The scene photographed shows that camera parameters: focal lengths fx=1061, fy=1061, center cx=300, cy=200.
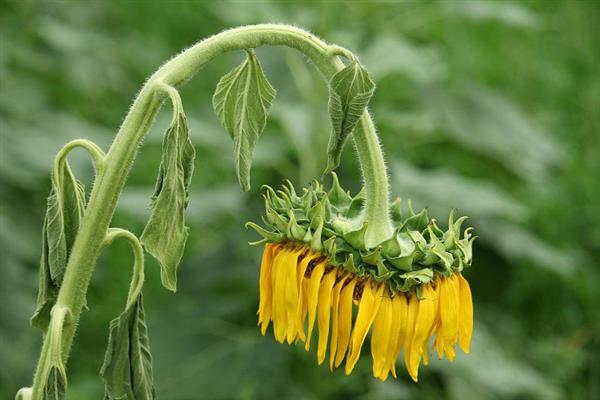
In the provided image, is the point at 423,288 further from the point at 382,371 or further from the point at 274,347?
the point at 274,347

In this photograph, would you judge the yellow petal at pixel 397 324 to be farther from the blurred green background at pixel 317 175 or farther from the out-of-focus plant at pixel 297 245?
the blurred green background at pixel 317 175

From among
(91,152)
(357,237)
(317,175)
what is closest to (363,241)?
(357,237)

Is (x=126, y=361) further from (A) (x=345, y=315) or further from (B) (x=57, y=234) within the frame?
(A) (x=345, y=315)

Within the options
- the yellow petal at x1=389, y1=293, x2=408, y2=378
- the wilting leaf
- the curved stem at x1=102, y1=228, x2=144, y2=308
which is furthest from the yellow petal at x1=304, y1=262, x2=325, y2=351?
the wilting leaf

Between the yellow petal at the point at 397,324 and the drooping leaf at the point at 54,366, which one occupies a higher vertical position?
the yellow petal at the point at 397,324

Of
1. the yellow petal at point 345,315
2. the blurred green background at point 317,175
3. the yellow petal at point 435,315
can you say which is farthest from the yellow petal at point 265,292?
the blurred green background at point 317,175

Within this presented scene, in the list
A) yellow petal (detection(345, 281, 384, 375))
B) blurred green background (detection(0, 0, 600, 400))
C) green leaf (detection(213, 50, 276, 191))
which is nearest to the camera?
yellow petal (detection(345, 281, 384, 375))

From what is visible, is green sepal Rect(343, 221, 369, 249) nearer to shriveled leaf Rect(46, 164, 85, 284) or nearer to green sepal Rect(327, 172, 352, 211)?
green sepal Rect(327, 172, 352, 211)
